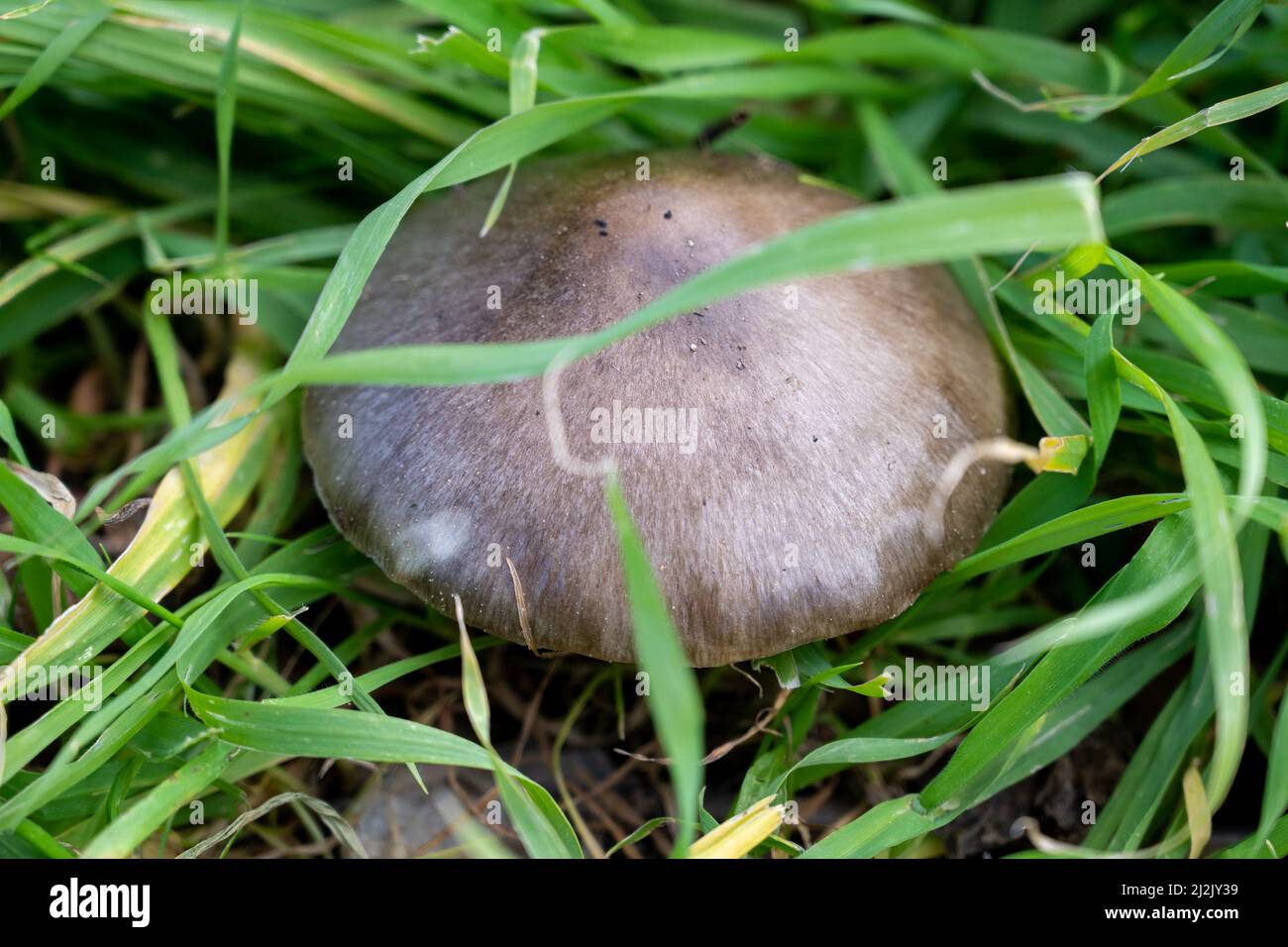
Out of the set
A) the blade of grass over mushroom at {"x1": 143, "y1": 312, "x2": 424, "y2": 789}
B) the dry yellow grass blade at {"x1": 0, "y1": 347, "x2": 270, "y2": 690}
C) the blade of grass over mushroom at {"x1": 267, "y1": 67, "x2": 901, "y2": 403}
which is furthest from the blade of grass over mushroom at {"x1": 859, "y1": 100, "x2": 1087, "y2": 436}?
the dry yellow grass blade at {"x1": 0, "y1": 347, "x2": 270, "y2": 690}

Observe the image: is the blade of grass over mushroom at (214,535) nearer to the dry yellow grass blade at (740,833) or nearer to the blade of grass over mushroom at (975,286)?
the dry yellow grass blade at (740,833)

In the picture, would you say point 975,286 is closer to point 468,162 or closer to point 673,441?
point 673,441

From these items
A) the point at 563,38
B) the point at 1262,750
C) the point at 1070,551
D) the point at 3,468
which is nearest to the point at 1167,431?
the point at 1070,551

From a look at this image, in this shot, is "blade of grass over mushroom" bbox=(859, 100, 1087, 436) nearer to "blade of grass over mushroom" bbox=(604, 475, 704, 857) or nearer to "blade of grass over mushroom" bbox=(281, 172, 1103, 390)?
"blade of grass over mushroom" bbox=(281, 172, 1103, 390)

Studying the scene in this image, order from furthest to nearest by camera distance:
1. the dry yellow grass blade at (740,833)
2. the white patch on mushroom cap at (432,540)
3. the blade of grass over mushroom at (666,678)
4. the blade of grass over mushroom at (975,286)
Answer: the blade of grass over mushroom at (975,286), the white patch on mushroom cap at (432,540), the dry yellow grass blade at (740,833), the blade of grass over mushroom at (666,678)

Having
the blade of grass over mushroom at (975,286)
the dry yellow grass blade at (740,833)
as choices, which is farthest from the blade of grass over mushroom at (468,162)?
the dry yellow grass blade at (740,833)

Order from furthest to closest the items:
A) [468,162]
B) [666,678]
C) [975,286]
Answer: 1. [975,286]
2. [468,162]
3. [666,678]

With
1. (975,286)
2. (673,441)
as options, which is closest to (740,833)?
Result: (673,441)
